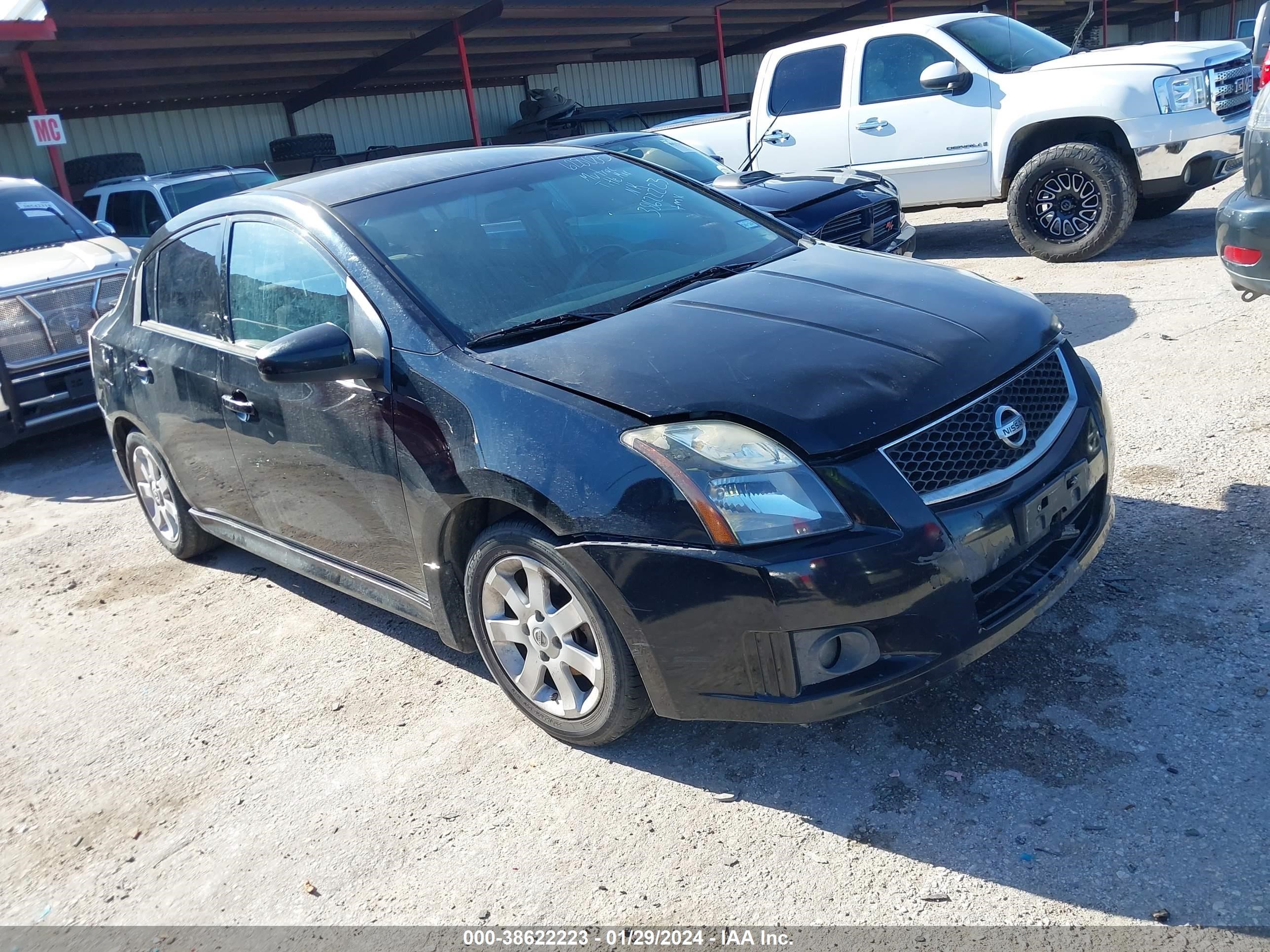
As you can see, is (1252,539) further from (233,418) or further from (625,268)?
(233,418)

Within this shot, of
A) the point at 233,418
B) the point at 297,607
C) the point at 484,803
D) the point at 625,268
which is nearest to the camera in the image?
the point at 484,803

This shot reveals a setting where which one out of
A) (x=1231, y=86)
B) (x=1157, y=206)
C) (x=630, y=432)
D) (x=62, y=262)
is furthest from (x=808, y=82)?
(x=630, y=432)

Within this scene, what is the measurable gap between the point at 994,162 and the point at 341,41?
11196 mm

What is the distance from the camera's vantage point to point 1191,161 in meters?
7.81

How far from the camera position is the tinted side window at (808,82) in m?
9.84

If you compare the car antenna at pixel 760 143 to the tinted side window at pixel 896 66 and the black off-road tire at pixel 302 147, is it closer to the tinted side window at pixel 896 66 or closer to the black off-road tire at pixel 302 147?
the tinted side window at pixel 896 66

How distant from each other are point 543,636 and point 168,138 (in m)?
18.0

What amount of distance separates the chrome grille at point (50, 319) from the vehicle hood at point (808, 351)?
5336 millimetres

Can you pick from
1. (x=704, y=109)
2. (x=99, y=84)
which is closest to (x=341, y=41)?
(x=99, y=84)

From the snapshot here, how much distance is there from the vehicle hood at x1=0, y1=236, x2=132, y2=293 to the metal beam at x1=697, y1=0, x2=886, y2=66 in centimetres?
Answer: 1803

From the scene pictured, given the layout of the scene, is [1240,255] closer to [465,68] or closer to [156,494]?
[156,494]

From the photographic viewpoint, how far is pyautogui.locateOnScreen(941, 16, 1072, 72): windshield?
350 inches

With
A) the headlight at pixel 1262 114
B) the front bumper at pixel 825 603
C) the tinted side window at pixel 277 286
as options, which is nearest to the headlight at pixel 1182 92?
the headlight at pixel 1262 114

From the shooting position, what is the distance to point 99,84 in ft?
51.5
